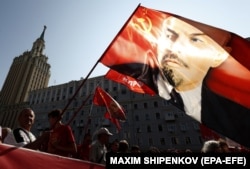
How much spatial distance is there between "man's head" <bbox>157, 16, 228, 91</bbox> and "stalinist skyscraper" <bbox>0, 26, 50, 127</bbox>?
76.6 m

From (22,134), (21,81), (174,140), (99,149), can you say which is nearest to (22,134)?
(22,134)

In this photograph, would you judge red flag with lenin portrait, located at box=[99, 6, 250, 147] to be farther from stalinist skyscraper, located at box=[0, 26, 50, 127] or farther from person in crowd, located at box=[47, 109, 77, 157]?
stalinist skyscraper, located at box=[0, 26, 50, 127]

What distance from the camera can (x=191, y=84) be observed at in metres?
3.37

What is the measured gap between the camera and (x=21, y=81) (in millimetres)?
79938

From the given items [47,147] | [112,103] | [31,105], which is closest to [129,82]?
[112,103]

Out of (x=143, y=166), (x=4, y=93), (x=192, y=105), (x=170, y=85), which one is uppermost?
(x=4, y=93)

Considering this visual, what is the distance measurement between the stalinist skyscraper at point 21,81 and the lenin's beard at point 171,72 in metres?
76.7

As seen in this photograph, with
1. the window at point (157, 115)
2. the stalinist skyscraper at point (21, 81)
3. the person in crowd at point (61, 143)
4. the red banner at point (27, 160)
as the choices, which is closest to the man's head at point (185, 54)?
the person in crowd at point (61, 143)

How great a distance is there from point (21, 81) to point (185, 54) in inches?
3373

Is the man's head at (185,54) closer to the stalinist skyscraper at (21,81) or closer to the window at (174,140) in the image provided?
the window at (174,140)

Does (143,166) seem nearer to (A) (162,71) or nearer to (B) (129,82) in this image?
(A) (162,71)

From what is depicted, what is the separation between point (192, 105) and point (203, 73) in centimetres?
57

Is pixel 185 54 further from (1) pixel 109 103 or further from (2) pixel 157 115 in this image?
(2) pixel 157 115

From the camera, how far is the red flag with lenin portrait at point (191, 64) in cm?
297
